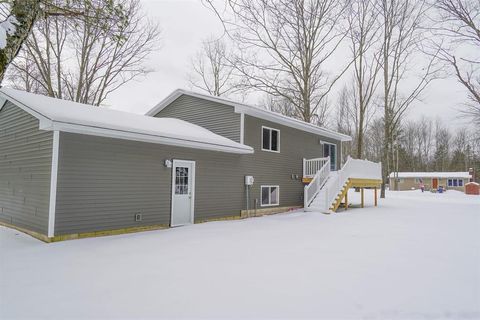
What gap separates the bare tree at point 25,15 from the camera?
4527 millimetres

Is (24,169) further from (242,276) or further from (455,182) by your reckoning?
(455,182)

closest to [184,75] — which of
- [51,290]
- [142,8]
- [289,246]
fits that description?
[142,8]

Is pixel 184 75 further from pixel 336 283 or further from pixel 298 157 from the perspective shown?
pixel 336 283

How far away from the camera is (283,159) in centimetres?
1294

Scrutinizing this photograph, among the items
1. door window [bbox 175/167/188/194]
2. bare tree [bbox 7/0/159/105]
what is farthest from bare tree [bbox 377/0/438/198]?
door window [bbox 175/167/188/194]

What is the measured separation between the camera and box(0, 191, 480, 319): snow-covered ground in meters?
3.27

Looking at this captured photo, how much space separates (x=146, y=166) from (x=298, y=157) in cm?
772

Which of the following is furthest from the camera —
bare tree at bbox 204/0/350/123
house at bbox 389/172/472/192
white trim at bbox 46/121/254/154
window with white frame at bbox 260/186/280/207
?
house at bbox 389/172/472/192

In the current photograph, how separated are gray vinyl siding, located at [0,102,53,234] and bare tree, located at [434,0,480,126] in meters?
16.7

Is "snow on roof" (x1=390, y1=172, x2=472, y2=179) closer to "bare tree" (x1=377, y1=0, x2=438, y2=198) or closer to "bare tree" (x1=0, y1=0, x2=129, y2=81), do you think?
"bare tree" (x1=377, y1=0, x2=438, y2=198)

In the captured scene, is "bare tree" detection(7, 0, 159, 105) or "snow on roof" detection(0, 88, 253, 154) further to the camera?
"bare tree" detection(7, 0, 159, 105)

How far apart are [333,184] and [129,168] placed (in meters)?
8.03

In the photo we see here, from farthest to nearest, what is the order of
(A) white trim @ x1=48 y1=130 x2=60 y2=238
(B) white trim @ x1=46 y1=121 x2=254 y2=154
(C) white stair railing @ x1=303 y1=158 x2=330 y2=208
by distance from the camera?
(C) white stair railing @ x1=303 y1=158 x2=330 y2=208, (B) white trim @ x1=46 y1=121 x2=254 y2=154, (A) white trim @ x1=48 y1=130 x2=60 y2=238

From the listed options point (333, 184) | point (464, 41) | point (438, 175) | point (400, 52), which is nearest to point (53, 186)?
point (333, 184)
